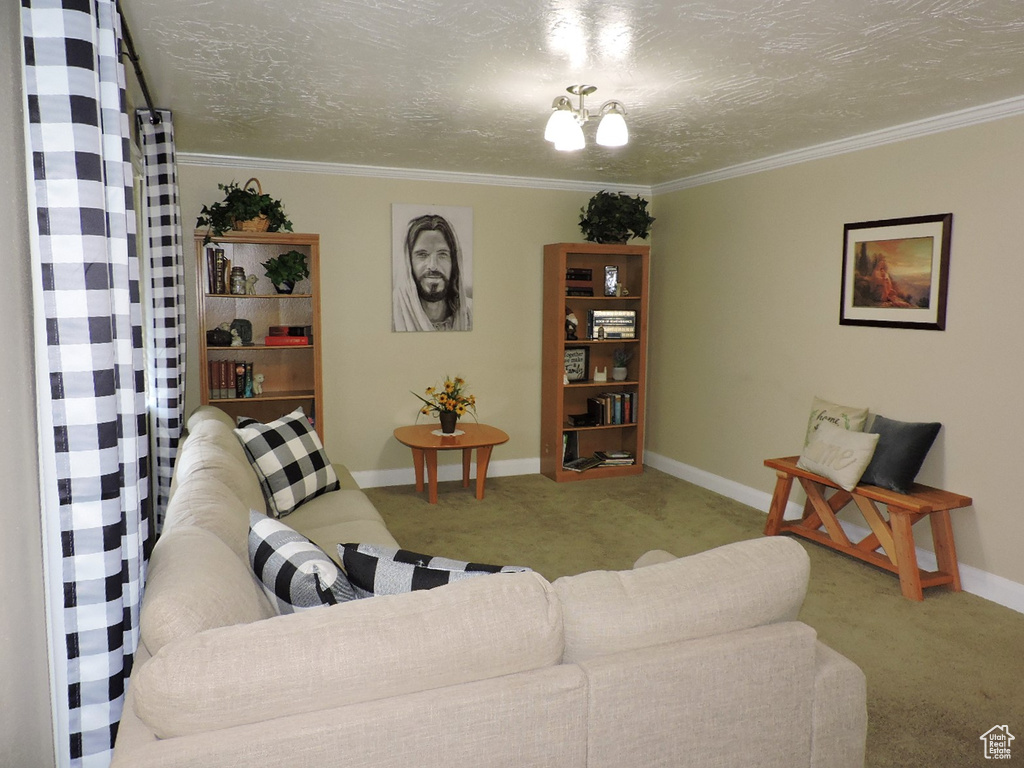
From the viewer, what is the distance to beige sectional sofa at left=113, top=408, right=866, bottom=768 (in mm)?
1308

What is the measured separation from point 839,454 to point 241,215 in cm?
368

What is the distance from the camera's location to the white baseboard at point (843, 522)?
3.53m

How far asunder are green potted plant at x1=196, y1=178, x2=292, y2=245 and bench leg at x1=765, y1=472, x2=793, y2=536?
3403mm

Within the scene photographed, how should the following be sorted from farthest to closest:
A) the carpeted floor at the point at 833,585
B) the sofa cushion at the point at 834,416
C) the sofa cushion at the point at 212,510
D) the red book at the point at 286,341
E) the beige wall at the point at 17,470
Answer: the red book at the point at 286,341 → the sofa cushion at the point at 834,416 → the carpeted floor at the point at 833,585 → the sofa cushion at the point at 212,510 → the beige wall at the point at 17,470

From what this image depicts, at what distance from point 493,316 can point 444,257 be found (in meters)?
0.60

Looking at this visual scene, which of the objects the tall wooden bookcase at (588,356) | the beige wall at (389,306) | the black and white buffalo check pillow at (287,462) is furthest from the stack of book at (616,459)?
the black and white buffalo check pillow at (287,462)

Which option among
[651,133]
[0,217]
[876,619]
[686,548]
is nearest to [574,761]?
[0,217]

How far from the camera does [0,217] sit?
1.40m

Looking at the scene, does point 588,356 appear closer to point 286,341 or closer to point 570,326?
point 570,326

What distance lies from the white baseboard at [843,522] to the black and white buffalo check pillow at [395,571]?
3.02 metres

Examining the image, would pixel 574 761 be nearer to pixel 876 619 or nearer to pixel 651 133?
pixel 876 619

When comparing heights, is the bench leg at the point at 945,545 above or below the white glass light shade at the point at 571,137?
below

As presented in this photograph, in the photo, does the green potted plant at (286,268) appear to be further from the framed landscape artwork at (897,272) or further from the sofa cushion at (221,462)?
the framed landscape artwork at (897,272)

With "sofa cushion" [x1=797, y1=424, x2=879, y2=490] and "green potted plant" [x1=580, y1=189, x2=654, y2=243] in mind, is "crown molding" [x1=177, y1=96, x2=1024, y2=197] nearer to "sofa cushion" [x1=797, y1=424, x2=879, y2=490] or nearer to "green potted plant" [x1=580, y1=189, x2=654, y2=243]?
"green potted plant" [x1=580, y1=189, x2=654, y2=243]
